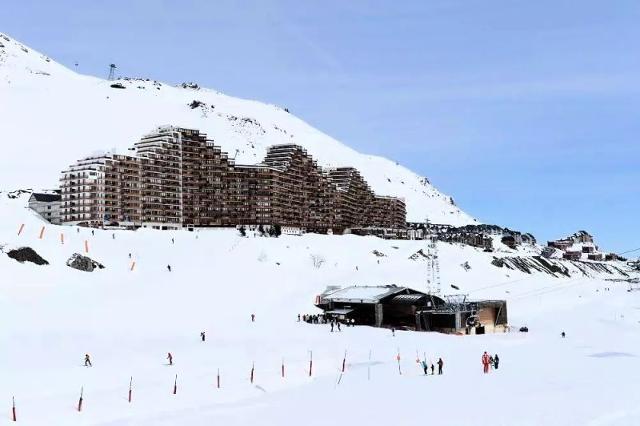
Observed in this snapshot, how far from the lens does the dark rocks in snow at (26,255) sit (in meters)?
72.6

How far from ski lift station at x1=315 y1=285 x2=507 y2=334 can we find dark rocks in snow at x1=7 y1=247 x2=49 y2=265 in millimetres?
34449

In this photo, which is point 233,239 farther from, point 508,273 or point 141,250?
point 508,273

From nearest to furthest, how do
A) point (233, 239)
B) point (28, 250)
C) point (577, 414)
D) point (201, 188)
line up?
1. point (577, 414)
2. point (28, 250)
3. point (233, 239)
4. point (201, 188)

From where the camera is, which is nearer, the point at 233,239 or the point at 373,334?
the point at 373,334

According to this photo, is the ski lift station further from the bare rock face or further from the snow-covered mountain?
the bare rock face

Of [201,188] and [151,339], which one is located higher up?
[201,188]

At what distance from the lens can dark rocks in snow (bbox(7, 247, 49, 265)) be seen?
7256cm

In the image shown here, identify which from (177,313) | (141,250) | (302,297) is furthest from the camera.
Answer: (141,250)

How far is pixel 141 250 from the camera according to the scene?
94625 mm

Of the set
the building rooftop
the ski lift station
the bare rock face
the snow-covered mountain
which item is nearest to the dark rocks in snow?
the snow-covered mountain

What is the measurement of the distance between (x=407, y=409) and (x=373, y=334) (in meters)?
33.2

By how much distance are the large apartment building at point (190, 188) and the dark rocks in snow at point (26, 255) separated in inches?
1652

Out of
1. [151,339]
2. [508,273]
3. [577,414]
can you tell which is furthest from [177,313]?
[508,273]

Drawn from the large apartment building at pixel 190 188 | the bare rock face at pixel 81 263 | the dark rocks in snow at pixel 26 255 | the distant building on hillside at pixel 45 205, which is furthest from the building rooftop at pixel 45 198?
the dark rocks in snow at pixel 26 255
